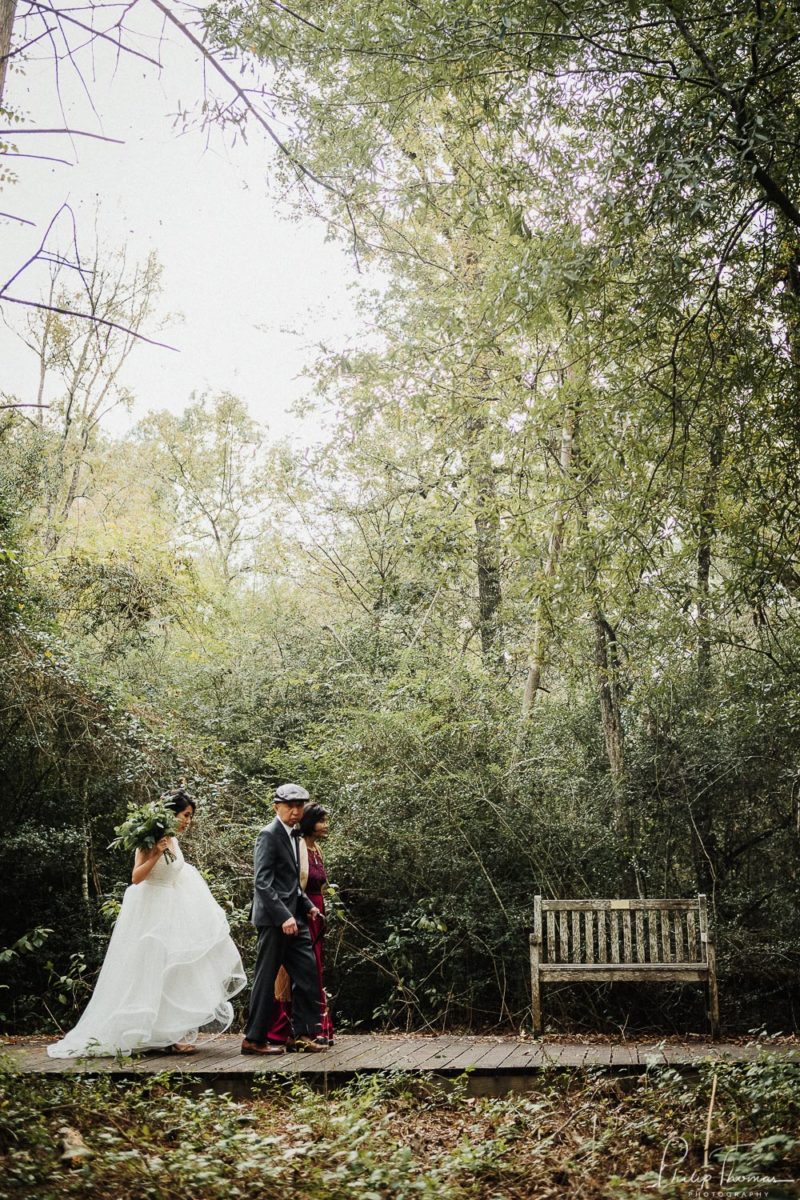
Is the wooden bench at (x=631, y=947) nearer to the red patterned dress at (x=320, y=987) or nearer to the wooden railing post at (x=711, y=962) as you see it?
the wooden railing post at (x=711, y=962)

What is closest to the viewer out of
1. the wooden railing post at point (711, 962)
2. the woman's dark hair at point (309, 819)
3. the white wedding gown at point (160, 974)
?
the white wedding gown at point (160, 974)

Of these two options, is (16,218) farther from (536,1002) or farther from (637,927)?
(637,927)

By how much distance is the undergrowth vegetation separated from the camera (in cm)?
346

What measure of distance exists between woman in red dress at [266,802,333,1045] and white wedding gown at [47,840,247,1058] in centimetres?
32

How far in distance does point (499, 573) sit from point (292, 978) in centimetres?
826

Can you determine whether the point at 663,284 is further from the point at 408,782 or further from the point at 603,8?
the point at 408,782

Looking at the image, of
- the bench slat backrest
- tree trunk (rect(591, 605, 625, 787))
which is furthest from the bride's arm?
tree trunk (rect(591, 605, 625, 787))

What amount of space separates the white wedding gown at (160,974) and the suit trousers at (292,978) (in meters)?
0.28

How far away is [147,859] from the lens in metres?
6.66

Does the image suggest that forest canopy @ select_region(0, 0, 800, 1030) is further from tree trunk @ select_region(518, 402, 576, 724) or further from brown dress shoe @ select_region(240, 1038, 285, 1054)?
brown dress shoe @ select_region(240, 1038, 285, 1054)

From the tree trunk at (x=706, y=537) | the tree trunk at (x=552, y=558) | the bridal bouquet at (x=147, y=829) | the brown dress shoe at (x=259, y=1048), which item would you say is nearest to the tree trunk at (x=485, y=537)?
the tree trunk at (x=552, y=558)

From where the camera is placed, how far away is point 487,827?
882cm

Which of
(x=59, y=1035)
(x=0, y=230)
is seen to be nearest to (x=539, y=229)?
(x=0, y=230)

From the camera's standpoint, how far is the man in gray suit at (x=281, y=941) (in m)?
6.47
